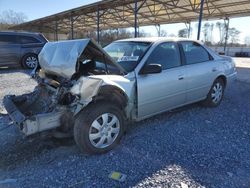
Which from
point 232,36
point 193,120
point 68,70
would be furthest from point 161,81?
point 232,36

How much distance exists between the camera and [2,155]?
329 cm

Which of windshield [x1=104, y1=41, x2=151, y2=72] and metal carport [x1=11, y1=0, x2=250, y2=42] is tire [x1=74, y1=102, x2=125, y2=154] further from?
metal carport [x1=11, y1=0, x2=250, y2=42]

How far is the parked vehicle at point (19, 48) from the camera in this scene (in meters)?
10.9

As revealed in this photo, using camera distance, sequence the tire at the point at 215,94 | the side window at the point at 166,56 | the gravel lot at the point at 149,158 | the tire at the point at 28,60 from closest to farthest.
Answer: the gravel lot at the point at 149,158 < the side window at the point at 166,56 < the tire at the point at 215,94 < the tire at the point at 28,60

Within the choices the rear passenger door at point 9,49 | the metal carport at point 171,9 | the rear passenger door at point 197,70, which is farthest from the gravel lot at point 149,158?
the metal carport at point 171,9

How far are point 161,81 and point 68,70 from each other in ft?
5.06

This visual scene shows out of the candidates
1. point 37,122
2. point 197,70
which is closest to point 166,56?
point 197,70

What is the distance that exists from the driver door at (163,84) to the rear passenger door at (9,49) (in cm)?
893

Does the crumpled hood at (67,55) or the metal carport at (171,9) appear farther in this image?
the metal carport at (171,9)

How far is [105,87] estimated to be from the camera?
318cm

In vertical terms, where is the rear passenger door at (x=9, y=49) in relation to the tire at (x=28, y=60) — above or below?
above

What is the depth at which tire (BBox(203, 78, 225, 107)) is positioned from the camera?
17.3ft

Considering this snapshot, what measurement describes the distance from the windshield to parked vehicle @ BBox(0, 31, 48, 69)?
24.6 feet

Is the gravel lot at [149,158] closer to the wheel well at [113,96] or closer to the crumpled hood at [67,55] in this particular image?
the wheel well at [113,96]
